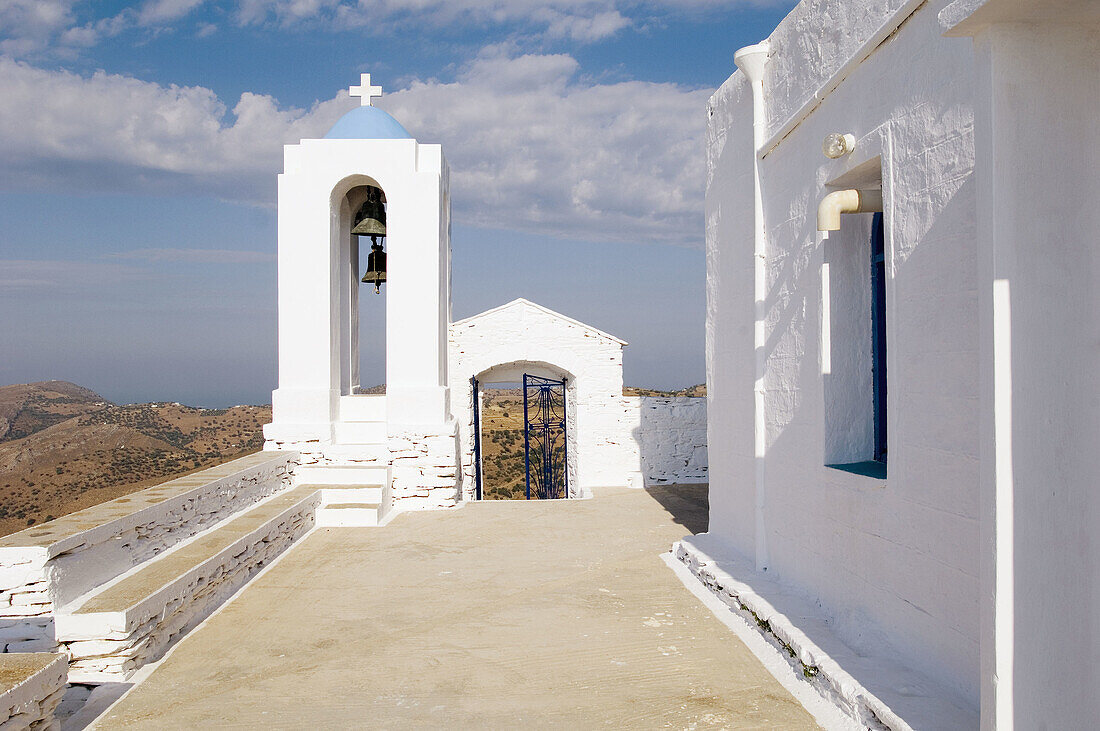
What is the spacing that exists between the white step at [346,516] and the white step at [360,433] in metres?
1.73

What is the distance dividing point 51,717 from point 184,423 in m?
31.3

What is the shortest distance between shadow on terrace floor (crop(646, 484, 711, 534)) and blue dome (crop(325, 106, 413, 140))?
674 cm

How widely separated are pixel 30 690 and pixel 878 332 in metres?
5.08

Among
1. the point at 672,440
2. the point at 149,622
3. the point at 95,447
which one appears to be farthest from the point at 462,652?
the point at 95,447

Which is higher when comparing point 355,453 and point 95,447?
point 355,453

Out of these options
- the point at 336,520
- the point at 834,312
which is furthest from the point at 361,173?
the point at 834,312

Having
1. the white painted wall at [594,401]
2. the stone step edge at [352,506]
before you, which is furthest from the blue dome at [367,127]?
the stone step edge at [352,506]

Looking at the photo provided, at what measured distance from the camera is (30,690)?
3.42 metres

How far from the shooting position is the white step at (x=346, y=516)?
9.49m

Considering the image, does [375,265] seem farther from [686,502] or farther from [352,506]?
[686,502]

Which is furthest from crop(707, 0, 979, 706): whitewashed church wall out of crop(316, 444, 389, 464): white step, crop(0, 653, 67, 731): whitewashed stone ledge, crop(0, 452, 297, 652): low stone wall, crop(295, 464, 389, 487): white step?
Result: crop(316, 444, 389, 464): white step

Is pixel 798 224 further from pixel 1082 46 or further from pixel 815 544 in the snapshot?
pixel 1082 46

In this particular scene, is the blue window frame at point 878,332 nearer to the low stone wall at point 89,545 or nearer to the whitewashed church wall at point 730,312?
the whitewashed church wall at point 730,312

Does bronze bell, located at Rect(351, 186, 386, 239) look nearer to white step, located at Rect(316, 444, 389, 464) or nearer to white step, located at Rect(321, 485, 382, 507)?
white step, located at Rect(316, 444, 389, 464)
